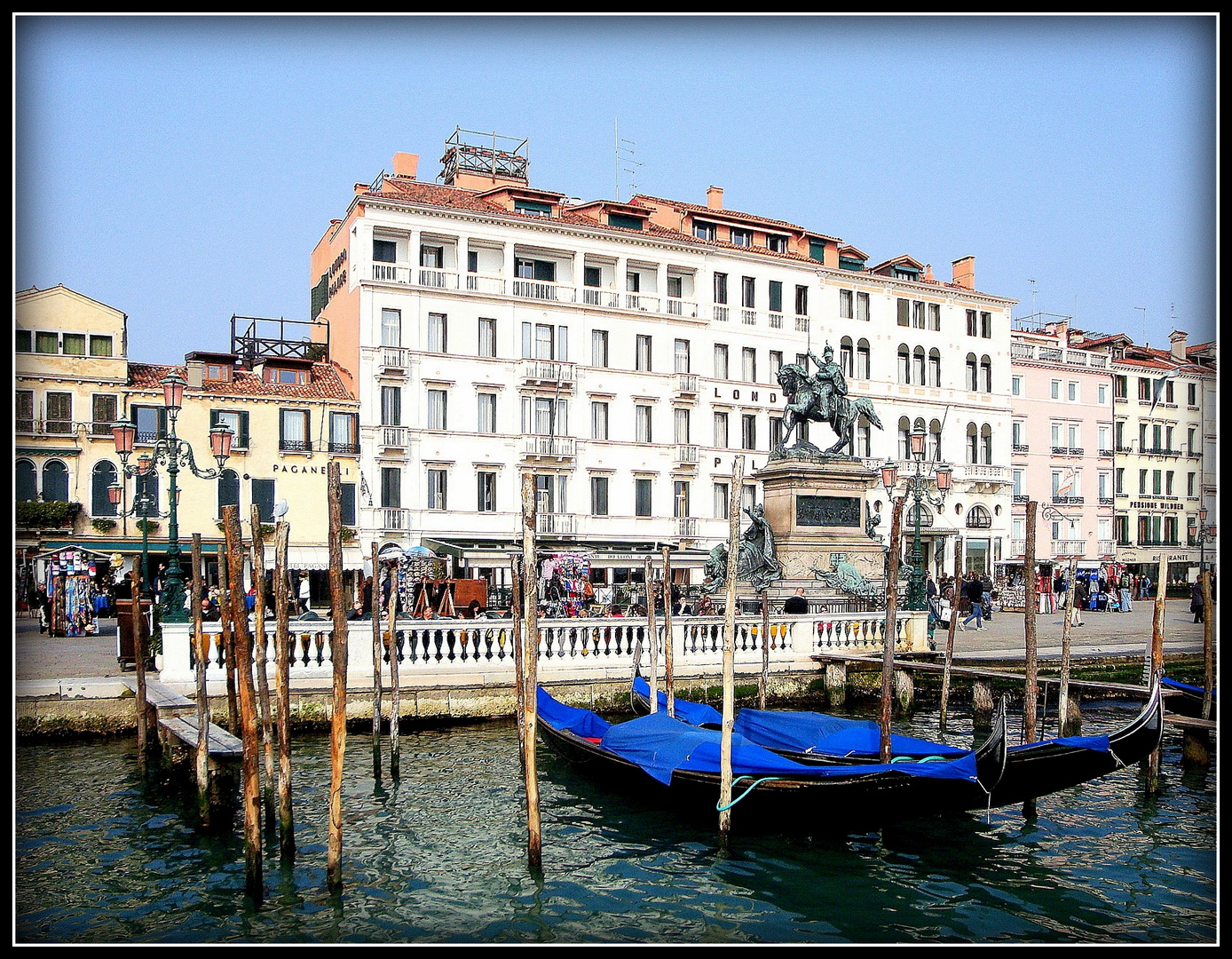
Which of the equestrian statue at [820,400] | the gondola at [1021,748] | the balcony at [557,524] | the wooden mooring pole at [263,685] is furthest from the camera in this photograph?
the balcony at [557,524]

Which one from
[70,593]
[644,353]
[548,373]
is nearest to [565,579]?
[548,373]

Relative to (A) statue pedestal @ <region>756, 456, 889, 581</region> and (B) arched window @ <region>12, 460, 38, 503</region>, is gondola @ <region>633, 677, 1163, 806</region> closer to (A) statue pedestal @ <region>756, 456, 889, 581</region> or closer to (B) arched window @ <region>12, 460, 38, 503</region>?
(A) statue pedestal @ <region>756, 456, 889, 581</region>

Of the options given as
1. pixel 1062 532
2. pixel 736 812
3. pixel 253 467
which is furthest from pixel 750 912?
pixel 1062 532

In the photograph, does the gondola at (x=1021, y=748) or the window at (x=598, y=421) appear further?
the window at (x=598, y=421)

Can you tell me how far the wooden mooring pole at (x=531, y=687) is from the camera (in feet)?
31.6

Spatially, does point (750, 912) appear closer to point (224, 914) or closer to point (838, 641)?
point (224, 914)

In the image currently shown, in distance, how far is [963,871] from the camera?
33.4 feet

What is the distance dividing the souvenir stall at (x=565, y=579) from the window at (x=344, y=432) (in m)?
9.12

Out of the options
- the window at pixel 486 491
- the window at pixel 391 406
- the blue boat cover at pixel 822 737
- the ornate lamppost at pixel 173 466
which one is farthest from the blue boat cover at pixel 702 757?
the window at pixel 391 406

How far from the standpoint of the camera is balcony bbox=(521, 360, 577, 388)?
35.9 m

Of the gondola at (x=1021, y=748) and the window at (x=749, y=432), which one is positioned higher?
the window at (x=749, y=432)

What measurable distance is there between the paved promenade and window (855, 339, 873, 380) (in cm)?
1329

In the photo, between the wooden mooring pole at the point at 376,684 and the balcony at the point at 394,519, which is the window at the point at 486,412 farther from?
the wooden mooring pole at the point at 376,684
